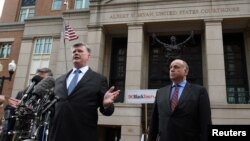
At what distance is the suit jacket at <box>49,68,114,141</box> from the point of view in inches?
128

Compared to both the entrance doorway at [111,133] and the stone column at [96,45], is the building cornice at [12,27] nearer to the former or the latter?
the stone column at [96,45]

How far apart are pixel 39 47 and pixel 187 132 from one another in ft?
65.2

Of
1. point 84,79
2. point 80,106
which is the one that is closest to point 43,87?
point 84,79

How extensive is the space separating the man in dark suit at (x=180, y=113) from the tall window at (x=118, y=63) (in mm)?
14948

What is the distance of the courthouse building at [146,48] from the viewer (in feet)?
52.8

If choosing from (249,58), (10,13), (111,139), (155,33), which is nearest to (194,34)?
(155,33)

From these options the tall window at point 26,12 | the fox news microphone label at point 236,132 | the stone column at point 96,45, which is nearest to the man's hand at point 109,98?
the fox news microphone label at point 236,132

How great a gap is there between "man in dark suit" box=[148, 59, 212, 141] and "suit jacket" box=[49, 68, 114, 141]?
0.90 meters

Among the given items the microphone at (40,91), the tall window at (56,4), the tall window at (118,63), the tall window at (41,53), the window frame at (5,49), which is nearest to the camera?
the microphone at (40,91)

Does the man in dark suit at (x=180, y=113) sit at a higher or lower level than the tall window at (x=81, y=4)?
lower

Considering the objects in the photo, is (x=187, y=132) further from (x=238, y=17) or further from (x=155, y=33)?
(x=155, y=33)

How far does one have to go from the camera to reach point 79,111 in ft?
11.0

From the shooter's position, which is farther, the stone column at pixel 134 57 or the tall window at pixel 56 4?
the tall window at pixel 56 4

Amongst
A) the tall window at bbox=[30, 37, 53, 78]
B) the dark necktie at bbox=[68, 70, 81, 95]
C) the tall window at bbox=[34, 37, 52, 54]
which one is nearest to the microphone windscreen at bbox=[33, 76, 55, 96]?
the dark necktie at bbox=[68, 70, 81, 95]
